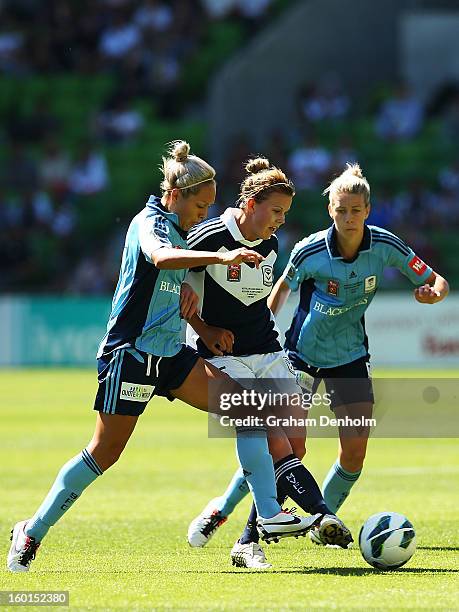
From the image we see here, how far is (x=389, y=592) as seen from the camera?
5.82m

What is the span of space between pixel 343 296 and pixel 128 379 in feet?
5.28

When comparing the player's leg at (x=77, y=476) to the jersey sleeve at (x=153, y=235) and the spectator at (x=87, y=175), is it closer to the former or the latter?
the jersey sleeve at (x=153, y=235)

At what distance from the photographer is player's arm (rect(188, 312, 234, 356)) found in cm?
702

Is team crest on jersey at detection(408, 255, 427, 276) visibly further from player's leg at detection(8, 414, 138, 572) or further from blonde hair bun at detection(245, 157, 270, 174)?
player's leg at detection(8, 414, 138, 572)

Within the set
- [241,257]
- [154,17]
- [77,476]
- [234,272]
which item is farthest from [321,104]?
[241,257]

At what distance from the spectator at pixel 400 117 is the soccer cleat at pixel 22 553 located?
1973cm

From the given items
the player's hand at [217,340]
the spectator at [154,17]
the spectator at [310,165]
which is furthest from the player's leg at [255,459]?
the spectator at [154,17]

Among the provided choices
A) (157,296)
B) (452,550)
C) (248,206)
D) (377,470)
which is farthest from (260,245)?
(377,470)

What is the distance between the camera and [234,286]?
7.07 meters

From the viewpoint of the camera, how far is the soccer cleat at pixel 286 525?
21.0 ft

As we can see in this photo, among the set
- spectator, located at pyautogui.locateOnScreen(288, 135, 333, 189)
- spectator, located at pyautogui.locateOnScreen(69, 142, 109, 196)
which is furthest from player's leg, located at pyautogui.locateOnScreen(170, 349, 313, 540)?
spectator, located at pyautogui.locateOnScreen(69, 142, 109, 196)

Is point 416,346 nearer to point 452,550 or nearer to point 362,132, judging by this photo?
point 362,132

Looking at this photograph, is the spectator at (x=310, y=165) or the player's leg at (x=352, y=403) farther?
the spectator at (x=310, y=165)

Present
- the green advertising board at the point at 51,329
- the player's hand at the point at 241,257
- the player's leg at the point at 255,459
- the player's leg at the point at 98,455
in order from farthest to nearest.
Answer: the green advertising board at the point at 51,329, the player's leg at the point at 98,455, the player's leg at the point at 255,459, the player's hand at the point at 241,257
